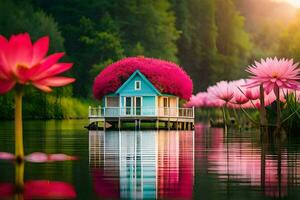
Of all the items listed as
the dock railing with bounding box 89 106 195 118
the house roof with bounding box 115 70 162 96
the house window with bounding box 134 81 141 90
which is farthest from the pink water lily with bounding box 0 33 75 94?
the house window with bounding box 134 81 141 90

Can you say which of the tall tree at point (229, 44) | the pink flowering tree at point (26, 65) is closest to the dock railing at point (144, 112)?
the pink flowering tree at point (26, 65)

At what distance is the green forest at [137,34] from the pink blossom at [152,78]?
57.8 feet

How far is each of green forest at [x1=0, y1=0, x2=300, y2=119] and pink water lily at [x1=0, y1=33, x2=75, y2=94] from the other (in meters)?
45.6

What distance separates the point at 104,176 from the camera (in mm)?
7496

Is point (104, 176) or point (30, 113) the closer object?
point (104, 176)

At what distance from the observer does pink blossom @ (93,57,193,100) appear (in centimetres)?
3412

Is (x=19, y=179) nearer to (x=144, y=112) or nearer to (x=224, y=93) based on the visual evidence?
(x=224, y=93)

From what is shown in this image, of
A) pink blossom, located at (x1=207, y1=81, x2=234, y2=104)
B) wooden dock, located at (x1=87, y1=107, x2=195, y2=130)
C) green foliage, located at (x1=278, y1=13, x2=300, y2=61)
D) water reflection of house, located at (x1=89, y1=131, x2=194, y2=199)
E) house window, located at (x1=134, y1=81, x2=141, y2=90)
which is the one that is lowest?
water reflection of house, located at (x1=89, y1=131, x2=194, y2=199)

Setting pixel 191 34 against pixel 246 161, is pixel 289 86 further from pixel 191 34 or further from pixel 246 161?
pixel 191 34

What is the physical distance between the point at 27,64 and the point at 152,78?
27.7 metres

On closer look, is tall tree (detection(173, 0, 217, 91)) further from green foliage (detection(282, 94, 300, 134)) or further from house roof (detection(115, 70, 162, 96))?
green foliage (detection(282, 94, 300, 134))

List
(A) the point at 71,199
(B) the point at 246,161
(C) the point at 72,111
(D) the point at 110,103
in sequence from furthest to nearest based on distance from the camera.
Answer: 1. (C) the point at 72,111
2. (D) the point at 110,103
3. (B) the point at 246,161
4. (A) the point at 71,199

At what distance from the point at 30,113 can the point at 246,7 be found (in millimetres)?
66871

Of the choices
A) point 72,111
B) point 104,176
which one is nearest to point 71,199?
point 104,176
